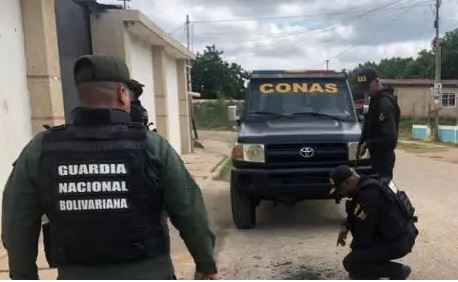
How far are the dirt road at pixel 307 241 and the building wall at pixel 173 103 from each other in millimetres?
7028

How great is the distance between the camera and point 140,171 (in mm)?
2061

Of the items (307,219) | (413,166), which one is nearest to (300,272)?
(307,219)

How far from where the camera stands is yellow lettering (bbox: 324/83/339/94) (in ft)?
24.8

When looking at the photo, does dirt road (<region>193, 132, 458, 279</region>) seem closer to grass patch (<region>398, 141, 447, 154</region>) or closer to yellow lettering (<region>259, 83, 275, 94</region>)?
yellow lettering (<region>259, 83, 275, 94</region>)

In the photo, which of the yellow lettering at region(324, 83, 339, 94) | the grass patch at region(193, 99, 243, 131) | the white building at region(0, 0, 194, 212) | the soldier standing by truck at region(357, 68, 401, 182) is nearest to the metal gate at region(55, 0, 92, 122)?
the white building at region(0, 0, 194, 212)

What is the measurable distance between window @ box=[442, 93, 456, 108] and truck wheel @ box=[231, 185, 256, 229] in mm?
40727

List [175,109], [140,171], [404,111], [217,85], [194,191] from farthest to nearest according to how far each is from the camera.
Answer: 1. [217,85]
2. [404,111]
3. [175,109]
4. [194,191]
5. [140,171]

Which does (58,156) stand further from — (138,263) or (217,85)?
(217,85)

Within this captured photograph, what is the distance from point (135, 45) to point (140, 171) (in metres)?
10.6

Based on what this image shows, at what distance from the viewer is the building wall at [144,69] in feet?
39.1

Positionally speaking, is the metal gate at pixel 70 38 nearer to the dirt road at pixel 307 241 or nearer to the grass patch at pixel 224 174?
the dirt road at pixel 307 241

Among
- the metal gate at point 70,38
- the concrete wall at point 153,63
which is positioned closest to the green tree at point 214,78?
the concrete wall at point 153,63

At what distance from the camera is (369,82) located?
5.80 meters

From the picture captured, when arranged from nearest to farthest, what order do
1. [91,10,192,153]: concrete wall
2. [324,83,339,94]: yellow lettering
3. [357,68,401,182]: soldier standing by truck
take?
[357,68,401,182]: soldier standing by truck, [324,83,339,94]: yellow lettering, [91,10,192,153]: concrete wall
